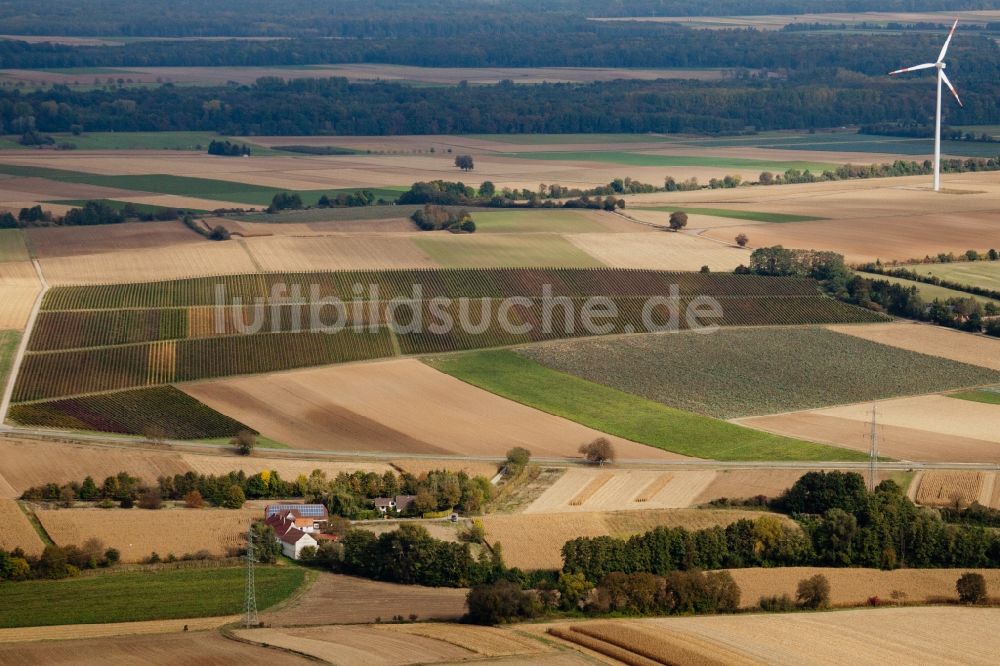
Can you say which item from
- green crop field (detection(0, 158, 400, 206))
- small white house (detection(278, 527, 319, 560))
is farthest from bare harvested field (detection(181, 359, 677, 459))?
green crop field (detection(0, 158, 400, 206))

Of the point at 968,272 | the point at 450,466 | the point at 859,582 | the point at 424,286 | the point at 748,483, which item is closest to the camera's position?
the point at 859,582

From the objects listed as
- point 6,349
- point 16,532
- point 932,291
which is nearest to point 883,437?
point 932,291

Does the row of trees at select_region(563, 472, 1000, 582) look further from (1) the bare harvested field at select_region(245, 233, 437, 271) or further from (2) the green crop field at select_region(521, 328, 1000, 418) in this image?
(1) the bare harvested field at select_region(245, 233, 437, 271)

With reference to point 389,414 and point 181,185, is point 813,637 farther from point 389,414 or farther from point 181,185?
point 181,185

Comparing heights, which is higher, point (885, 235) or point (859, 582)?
point (885, 235)

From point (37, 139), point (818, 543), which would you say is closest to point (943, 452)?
point (818, 543)

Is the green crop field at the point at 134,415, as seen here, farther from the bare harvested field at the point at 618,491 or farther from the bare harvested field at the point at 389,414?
the bare harvested field at the point at 618,491
